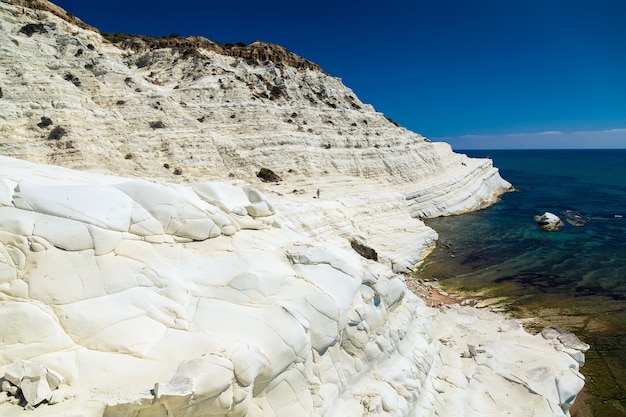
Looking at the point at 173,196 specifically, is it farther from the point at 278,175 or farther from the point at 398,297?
the point at 278,175

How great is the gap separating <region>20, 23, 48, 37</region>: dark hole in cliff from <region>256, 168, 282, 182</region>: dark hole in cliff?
2357cm

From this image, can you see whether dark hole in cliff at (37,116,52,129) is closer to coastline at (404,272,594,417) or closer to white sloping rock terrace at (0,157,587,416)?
white sloping rock terrace at (0,157,587,416)

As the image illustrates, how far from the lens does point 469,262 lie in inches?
1017

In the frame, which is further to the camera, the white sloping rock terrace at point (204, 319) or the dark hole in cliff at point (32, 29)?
the dark hole in cliff at point (32, 29)

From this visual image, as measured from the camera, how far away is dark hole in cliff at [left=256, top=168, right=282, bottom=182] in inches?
1293

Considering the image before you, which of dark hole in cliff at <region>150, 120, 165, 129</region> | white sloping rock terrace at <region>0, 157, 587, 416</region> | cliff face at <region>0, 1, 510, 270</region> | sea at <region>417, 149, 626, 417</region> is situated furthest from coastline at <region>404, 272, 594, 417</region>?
dark hole in cliff at <region>150, 120, 165, 129</region>

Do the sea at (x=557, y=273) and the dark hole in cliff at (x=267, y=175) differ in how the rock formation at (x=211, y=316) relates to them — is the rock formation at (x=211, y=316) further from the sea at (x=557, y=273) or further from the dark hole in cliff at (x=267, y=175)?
the dark hole in cliff at (x=267, y=175)

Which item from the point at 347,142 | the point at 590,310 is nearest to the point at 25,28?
the point at 347,142

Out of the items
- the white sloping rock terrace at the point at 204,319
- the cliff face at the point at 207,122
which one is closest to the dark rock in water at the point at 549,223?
the cliff face at the point at 207,122

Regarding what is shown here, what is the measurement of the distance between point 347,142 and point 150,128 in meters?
22.0

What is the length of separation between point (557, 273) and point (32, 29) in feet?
155

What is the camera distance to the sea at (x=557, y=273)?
49.1 ft

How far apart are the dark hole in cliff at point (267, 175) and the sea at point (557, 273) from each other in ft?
51.1

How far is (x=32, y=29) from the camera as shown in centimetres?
3145
